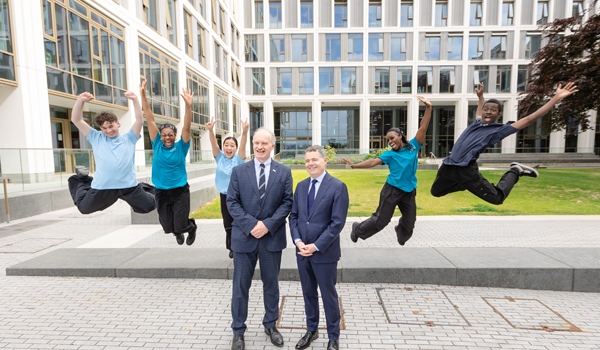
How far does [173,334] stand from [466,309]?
3.58 m

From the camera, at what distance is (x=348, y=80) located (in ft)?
123

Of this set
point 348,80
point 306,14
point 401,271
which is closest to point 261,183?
point 401,271

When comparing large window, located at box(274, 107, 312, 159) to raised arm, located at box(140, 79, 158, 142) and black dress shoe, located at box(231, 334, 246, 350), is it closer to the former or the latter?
raised arm, located at box(140, 79, 158, 142)

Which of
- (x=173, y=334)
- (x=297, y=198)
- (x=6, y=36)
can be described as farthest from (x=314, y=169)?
(x=6, y=36)

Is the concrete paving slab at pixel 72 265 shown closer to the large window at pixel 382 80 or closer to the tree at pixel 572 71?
the tree at pixel 572 71

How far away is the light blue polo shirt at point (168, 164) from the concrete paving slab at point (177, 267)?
131 cm

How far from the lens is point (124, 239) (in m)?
6.98

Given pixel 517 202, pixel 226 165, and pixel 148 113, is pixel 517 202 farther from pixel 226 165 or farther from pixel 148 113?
pixel 148 113

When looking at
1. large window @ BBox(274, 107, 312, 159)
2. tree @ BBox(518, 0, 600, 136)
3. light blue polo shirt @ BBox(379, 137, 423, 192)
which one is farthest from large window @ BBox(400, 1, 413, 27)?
light blue polo shirt @ BBox(379, 137, 423, 192)

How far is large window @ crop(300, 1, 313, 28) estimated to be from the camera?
3638 cm

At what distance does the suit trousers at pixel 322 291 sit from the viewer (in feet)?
9.36

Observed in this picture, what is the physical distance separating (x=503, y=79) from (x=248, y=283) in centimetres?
4395

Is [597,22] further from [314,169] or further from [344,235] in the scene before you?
[314,169]

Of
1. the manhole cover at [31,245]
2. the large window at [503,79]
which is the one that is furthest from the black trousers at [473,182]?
the large window at [503,79]
